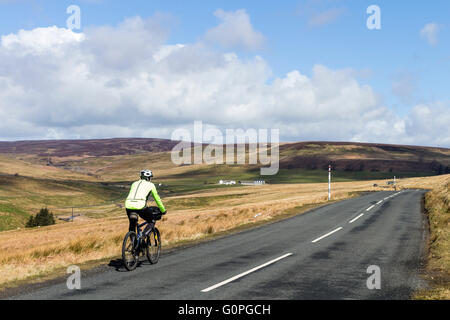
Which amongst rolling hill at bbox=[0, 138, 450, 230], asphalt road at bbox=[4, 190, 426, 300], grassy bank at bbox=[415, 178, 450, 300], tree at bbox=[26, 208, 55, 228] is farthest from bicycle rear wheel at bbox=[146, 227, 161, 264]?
rolling hill at bbox=[0, 138, 450, 230]

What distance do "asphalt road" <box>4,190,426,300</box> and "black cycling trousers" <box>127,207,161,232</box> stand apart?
1.16 m

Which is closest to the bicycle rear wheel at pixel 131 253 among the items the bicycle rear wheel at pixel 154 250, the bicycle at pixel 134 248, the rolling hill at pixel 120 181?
the bicycle at pixel 134 248

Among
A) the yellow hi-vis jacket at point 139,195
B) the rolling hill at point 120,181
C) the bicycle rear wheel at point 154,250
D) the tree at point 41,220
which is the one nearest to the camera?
the yellow hi-vis jacket at point 139,195

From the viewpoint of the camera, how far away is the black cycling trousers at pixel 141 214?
10.5 m

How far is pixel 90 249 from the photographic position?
1431 centimetres

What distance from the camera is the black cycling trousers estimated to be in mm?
10500

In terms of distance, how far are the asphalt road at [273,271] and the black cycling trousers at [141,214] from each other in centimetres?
116

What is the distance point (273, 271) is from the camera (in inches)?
410

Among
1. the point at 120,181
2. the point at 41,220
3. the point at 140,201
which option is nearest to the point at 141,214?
the point at 140,201

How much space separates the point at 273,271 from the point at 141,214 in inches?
141

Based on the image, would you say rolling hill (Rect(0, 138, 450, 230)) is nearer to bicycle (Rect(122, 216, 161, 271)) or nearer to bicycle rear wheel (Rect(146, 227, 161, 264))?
bicycle rear wheel (Rect(146, 227, 161, 264))

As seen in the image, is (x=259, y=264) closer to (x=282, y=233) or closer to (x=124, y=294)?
(x=124, y=294)

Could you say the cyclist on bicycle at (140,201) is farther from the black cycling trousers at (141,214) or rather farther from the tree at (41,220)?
the tree at (41,220)
